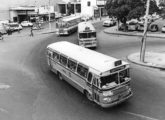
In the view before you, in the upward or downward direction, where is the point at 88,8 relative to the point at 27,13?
upward

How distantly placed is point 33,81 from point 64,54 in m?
3.52

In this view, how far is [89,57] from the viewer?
13828 mm

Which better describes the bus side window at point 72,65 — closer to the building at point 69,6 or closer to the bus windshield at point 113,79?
the bus windshield at point 113,79

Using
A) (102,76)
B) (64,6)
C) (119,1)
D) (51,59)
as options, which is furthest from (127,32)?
(64,6)

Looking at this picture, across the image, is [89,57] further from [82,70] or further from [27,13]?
[27,13]

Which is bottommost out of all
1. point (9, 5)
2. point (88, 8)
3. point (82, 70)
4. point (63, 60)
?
point (82, 70)

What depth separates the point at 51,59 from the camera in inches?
717

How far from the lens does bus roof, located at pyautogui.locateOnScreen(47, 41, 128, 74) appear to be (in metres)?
12.0

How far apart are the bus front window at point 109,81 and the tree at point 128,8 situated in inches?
946

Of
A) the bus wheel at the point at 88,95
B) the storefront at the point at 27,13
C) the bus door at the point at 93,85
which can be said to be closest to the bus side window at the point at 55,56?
the bus wheel at the point at 88,95

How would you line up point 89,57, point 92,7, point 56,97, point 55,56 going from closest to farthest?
point 89,57 → point 56,97 → point 55,56 → point 92,7

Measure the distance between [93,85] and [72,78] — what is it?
2.91 m

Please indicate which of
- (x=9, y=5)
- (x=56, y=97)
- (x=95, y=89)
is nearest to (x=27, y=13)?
(x=9, y=5)

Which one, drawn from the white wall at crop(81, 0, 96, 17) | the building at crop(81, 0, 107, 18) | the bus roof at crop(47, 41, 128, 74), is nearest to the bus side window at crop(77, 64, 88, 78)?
the bus roof at crop(47, 41, 128, 74)
